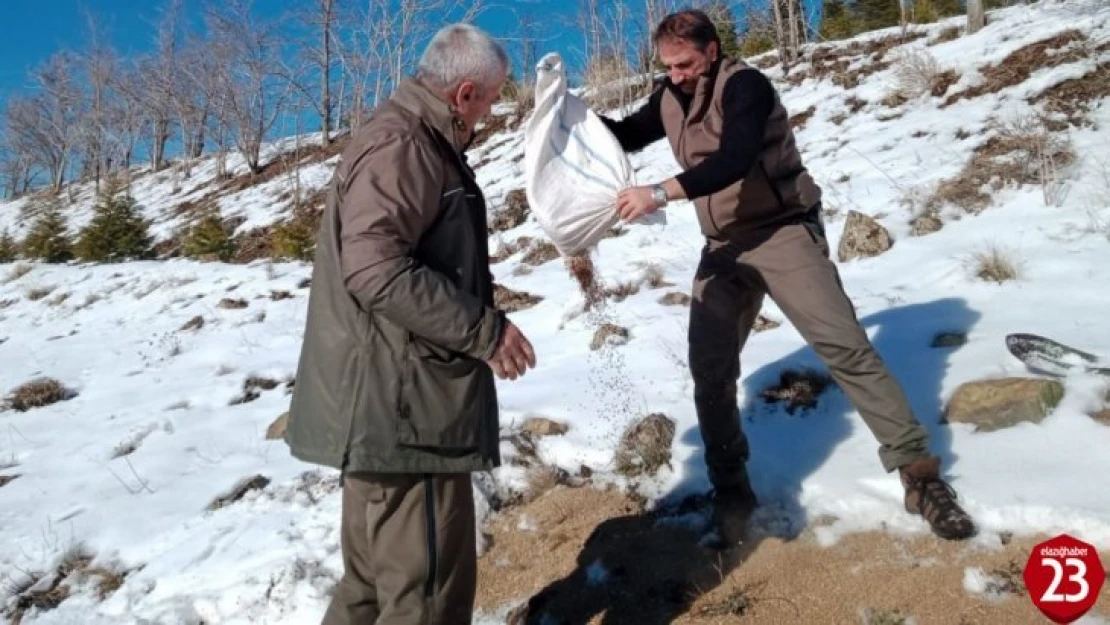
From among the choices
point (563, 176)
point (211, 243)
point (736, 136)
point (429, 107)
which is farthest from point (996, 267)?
point (211, 243)

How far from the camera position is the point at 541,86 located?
2.60 metres

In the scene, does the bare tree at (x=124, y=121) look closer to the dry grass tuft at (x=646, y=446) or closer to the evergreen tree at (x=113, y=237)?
the evergreen tree at (x=113, y=237)

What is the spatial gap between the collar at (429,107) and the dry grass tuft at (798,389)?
7.44 ft

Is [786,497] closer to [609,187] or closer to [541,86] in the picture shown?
[609,187]

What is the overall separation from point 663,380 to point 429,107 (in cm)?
253

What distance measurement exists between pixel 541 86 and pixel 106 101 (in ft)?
130

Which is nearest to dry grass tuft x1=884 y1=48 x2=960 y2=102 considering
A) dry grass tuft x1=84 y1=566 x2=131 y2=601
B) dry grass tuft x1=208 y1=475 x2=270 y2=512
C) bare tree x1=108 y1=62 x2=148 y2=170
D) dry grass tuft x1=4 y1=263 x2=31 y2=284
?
dry grass tuft x1=208 y1=475 x2=270 y2=512

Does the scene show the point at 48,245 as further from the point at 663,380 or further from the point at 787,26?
the point at 787,26

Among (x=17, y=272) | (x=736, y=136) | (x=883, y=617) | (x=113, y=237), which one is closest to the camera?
(x=883, y=617)

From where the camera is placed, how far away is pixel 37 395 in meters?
6.14

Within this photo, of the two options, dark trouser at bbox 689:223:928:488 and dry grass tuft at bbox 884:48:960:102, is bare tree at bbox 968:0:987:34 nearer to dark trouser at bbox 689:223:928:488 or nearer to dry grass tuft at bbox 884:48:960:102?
dry grass tuft at bbox 884:48:960:102

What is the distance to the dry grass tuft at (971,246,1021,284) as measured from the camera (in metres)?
4.21

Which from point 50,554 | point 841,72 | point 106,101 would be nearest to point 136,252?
point 50,554

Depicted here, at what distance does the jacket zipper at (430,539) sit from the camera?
6.44 feet
